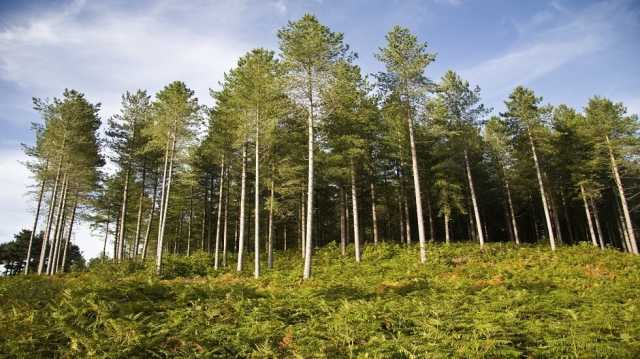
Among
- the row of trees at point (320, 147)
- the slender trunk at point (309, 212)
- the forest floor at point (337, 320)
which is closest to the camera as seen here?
the forest floor at point (337, 320)

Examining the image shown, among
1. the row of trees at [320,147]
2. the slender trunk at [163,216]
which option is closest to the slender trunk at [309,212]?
the row of trees at [320,147]

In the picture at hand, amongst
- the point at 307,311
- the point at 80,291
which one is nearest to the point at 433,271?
the point at 307,311

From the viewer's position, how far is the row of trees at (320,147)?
20.4 metres

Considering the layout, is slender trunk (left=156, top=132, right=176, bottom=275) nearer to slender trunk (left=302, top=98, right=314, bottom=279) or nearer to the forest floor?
the forest floor

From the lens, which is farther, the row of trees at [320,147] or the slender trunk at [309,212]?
the row of trees at [320,147]

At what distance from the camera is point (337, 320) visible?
904 centimetres

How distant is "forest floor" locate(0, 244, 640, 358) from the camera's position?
7336 mm

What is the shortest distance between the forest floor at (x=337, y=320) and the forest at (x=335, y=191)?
0.07 meters

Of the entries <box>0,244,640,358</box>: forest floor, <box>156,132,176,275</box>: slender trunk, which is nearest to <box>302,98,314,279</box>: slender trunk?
<box>0,244,640,358</box>: forest floor

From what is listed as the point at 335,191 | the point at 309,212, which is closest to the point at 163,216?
the point at 309,212

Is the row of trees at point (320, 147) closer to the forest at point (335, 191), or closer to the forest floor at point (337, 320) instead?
the forest at point (335, 191)

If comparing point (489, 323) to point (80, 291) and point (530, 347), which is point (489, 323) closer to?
point (530, 347)

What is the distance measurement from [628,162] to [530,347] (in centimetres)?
2694

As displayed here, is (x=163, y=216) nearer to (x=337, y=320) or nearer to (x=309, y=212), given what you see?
(x=309, y=212)
